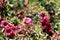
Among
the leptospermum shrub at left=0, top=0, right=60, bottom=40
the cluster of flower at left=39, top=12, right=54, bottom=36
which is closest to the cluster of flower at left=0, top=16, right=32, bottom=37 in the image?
the leptospermum shrub at left=0, top=0, right=60, bottom=40

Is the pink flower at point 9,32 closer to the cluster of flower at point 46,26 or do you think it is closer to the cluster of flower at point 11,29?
the cluster of flower at point 11,29

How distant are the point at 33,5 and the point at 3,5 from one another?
666mm

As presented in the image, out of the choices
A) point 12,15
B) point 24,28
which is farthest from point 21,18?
point 24,28

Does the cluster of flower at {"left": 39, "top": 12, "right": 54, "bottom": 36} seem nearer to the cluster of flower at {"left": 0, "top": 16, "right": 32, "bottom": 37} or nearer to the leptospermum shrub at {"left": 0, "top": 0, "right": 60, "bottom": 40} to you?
the leptospermum shrub at {"left": 0, "top": 0, "right": 60, "bottom": 40}

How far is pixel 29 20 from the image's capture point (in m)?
3.80

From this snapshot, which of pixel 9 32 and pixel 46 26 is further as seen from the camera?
pixel 46 26

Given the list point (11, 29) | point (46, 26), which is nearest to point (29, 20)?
point (46, 26)

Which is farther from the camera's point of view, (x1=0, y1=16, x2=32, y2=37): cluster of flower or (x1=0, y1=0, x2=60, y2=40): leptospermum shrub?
(x1=0, y1=0, x2=60, y2=40): leptospermum shrub

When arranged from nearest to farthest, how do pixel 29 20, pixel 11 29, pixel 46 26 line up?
pixel 11 29, pixel 46 26, pixel 29 20

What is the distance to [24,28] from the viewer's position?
370 centimetres

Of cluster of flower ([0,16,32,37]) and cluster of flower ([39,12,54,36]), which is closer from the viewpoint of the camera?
cluster of flower ([0,16,32,37])

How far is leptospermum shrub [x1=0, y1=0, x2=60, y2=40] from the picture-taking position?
3.60m

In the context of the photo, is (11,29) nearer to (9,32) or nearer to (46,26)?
(9,32)

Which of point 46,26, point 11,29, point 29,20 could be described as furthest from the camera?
point 29,20
